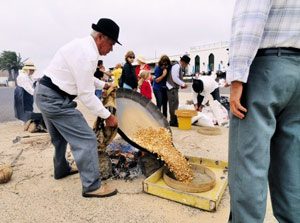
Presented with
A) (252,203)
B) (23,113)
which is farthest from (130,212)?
(23,113)

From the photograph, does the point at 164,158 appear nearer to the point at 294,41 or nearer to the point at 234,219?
the point at 234,219

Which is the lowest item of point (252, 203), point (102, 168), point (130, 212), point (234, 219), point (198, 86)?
point (130, 212)

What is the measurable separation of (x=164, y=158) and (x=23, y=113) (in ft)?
17.8

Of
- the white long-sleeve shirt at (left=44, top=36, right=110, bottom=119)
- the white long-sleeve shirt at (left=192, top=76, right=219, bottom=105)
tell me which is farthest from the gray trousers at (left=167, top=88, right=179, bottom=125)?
the white long-sleeve shirt at (left=44, top=36, right=110, bottom=119)

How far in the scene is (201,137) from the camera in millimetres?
5828

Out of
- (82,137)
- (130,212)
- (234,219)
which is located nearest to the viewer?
(234,219)

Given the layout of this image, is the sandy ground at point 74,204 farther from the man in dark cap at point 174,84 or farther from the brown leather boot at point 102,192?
the man in dark cap at point 174,84

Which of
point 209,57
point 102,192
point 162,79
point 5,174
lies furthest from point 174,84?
point 209,57

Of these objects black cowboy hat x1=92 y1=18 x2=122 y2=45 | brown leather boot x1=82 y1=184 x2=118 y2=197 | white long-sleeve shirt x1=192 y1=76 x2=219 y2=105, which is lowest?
brown leather boot x1=82 y1=184 x2=118 y2=197

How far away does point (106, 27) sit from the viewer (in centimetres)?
289

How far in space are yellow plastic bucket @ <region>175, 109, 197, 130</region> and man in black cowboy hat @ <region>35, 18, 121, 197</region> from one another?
343 centimetres

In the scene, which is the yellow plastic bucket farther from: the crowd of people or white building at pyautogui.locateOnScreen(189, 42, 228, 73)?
white building at pyautogui.locateOnScreen(189, 42, 228, 73)

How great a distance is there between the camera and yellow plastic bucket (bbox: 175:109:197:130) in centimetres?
633

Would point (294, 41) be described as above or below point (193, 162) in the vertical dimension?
above
